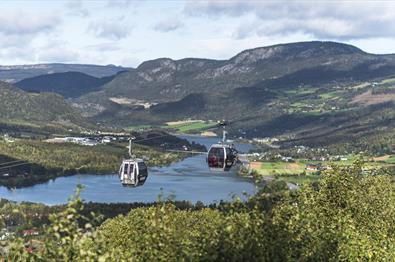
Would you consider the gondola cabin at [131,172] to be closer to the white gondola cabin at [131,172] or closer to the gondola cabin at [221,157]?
the white gondola cabin at [131,172]

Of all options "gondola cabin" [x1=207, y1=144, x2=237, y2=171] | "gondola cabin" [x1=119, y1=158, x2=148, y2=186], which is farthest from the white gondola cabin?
"gondola cabin" [x1=207, y1=144, x2=237, y2=171]

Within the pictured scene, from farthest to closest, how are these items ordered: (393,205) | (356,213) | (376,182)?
1. (376,182)
2. (393,205)
3. (356,213)

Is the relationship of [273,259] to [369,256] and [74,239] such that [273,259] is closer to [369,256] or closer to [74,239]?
[369,256]

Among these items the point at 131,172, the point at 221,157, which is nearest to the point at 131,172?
the point at 131,172

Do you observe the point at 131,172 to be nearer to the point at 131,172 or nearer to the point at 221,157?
the point at 131,172

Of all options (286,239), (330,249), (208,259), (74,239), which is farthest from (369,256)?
(74,239)

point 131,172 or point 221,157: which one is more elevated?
point 221,157

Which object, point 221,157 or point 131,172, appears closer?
point 131,172

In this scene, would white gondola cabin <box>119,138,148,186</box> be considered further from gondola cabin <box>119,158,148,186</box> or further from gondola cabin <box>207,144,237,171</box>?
gondola cabin <box>207,144,237,171</box>

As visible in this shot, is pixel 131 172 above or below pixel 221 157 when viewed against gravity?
below
